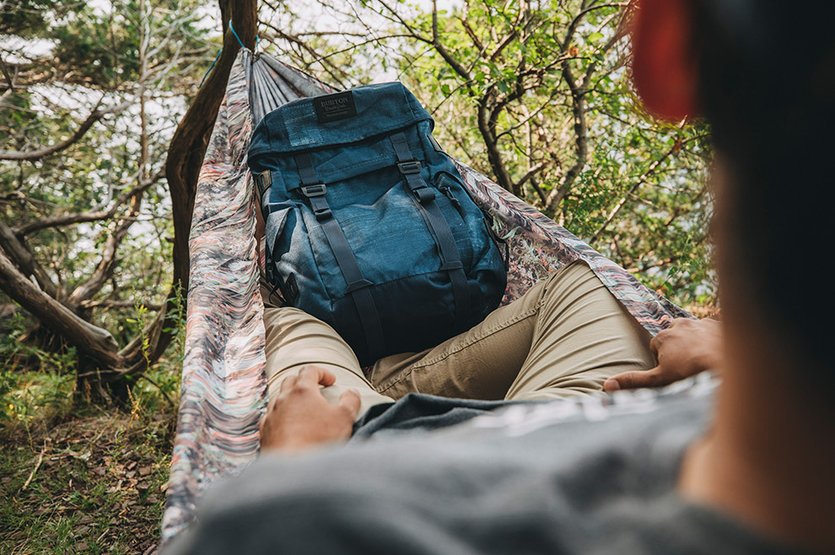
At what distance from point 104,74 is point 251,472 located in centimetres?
493

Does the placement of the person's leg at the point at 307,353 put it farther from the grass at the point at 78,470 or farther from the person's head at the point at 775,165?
the grass at the point at 78,470

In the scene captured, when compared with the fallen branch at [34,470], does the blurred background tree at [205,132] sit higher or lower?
higher

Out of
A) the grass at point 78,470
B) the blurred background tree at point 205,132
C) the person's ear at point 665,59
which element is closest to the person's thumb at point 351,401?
the person's ear at point 665,59

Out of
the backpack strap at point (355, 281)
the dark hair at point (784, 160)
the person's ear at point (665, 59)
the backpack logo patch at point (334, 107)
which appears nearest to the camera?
the dark hair at point (784, 160)

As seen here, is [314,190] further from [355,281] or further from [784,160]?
[784,160]

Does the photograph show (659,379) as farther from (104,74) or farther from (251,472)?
(104,74)

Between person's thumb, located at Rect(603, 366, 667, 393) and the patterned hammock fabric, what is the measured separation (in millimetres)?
201

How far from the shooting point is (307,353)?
57.9 inches

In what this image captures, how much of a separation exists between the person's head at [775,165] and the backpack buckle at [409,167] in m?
1.44

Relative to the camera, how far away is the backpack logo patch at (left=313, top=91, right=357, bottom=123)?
1981mm

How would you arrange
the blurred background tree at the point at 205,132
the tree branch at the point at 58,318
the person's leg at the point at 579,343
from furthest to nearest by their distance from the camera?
the blurred background tree at the point at 205,132 < the tree branch at the point at 58,318 < the person's leg at the point at 579,343

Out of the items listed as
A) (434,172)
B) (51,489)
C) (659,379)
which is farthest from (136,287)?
(659,379)

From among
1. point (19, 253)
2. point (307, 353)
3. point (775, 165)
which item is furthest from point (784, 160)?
point (19, 253)

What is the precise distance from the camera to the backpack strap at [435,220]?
1.71 metres
